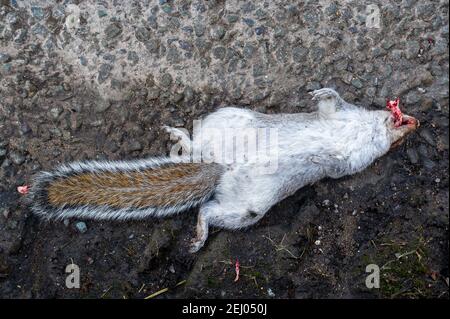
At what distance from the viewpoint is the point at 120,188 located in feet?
13.5

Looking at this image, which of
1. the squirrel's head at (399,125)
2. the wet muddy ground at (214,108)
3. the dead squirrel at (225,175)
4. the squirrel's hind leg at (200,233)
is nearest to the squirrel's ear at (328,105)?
the dead squirrel at (225,175)

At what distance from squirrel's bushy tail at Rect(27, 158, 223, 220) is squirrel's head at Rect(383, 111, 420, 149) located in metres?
1.35

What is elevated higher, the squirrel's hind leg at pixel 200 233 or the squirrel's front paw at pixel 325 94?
the squirrel's front paw at pixel 325 94

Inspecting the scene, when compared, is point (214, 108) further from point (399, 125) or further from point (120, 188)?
point (399, 125)

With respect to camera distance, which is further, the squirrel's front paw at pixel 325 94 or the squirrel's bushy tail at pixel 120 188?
the squirrel's front paw at pixel 325 94

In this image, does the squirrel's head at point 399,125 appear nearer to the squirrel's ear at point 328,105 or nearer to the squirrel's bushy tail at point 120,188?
the squirrel's ear at point 328,105

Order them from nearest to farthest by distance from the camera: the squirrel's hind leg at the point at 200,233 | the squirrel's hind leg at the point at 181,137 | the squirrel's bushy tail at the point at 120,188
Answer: the squirrel's bushy tail at the point at 120,188
the squirrel's hind leg at the point at 200,233
the squirrel's hind leg at the point at 181,137

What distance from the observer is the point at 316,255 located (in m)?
4.34

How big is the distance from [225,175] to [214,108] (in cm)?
63

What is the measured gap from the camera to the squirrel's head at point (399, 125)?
4.29m

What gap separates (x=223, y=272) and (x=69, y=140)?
62.7 inches

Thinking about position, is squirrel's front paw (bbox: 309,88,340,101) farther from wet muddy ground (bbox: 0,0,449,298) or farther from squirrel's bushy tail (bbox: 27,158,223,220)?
squirrel's bushy tail (bbox: 27,158,223,220)

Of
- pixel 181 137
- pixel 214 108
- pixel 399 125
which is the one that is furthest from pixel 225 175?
pixel 399 125

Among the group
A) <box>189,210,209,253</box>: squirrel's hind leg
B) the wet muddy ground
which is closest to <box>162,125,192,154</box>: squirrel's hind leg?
the wet muddy ground
